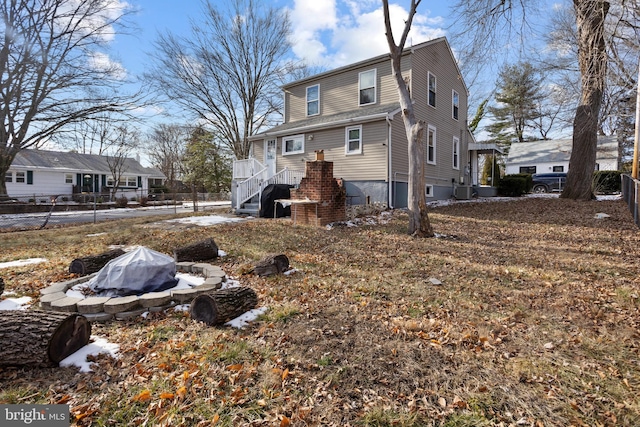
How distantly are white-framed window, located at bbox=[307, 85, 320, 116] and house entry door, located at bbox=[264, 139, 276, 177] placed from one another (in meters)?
2.36

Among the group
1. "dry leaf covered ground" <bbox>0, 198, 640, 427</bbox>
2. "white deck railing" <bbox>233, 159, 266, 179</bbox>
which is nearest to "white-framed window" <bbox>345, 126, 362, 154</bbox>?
"white deck railing" <bbox>233, 159, 266, 179</bbox>

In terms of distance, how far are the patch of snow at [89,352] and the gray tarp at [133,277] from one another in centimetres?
84

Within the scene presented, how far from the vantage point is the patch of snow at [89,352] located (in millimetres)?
2496

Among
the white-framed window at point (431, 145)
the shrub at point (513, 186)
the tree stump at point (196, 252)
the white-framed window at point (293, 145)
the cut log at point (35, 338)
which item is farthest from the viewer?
the shrub at point (513, 186)

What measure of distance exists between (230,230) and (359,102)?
888 centimetres

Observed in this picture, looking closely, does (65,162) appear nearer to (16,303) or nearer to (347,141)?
(347,141)

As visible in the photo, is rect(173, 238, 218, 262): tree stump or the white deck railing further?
the white deck railing

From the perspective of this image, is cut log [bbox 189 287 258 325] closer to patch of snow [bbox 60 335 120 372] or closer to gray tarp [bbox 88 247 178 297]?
patch of snow [bbox 60 335 120 372]

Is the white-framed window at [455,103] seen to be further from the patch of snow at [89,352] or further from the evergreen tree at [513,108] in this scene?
the patch of snow at [89,352]

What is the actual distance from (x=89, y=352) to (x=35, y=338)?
403 mm

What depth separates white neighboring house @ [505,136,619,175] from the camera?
2591 centimetres

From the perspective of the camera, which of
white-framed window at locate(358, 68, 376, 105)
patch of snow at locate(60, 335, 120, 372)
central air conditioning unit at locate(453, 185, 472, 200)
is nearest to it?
patch of snow at locate(60, 335, 120, 372)

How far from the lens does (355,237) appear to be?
24.5 ft

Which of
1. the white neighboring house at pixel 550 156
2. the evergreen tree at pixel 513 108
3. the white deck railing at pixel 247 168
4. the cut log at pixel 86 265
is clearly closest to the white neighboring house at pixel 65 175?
the white deck railing at pixel 247 168
